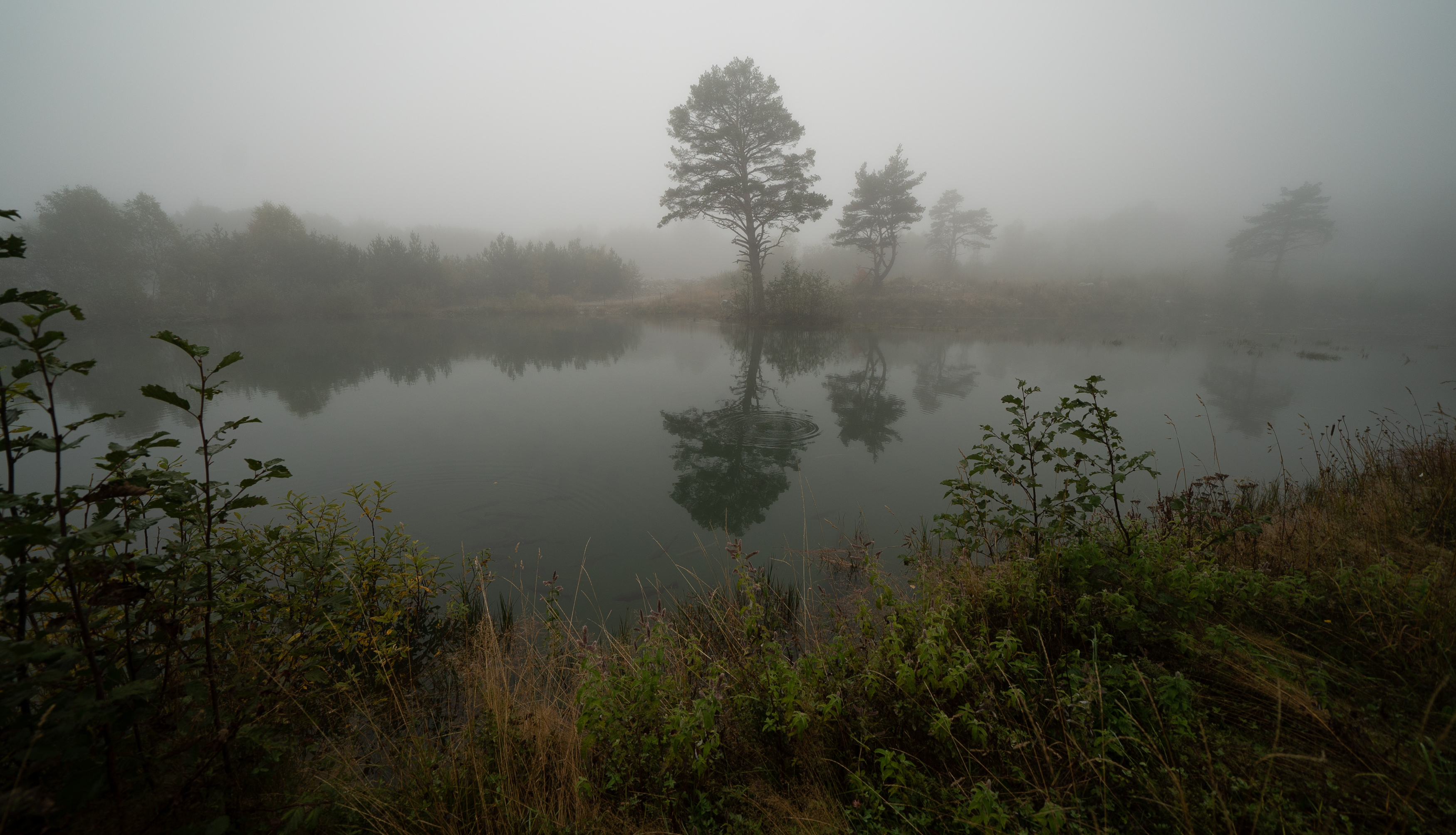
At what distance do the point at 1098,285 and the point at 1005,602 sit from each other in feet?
113

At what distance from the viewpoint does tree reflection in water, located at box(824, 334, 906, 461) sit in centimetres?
758

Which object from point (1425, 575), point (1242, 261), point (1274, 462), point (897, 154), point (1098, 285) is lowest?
point (1274, 462)

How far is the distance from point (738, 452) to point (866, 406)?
336cm

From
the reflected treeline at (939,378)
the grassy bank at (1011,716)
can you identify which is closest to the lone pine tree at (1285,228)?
the reflected treeline at (939,378)

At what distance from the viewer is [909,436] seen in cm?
764

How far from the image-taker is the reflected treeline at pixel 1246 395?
8711 mm

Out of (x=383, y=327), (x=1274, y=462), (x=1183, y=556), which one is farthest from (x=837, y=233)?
(x=1183, y=556)

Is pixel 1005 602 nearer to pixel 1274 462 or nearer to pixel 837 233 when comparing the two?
pixel 1274 462

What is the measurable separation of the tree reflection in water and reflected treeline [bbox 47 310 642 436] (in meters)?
6.74

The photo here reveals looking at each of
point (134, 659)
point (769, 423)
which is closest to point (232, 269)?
point (769, 423)

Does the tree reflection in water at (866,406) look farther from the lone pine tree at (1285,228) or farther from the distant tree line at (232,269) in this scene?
the lone pine tree at (1285,228)

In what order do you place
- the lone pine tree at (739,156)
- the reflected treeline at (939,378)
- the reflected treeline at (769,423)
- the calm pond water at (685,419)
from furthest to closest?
the lone pine tree at (739,156)
the reflected treeline at (939,378)
the reflected treeline at (769,423)
the calm pond water at (685,419)

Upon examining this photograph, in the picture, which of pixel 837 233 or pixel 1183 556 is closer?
pixel 1183 556

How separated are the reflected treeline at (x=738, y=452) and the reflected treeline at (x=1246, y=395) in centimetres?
696
